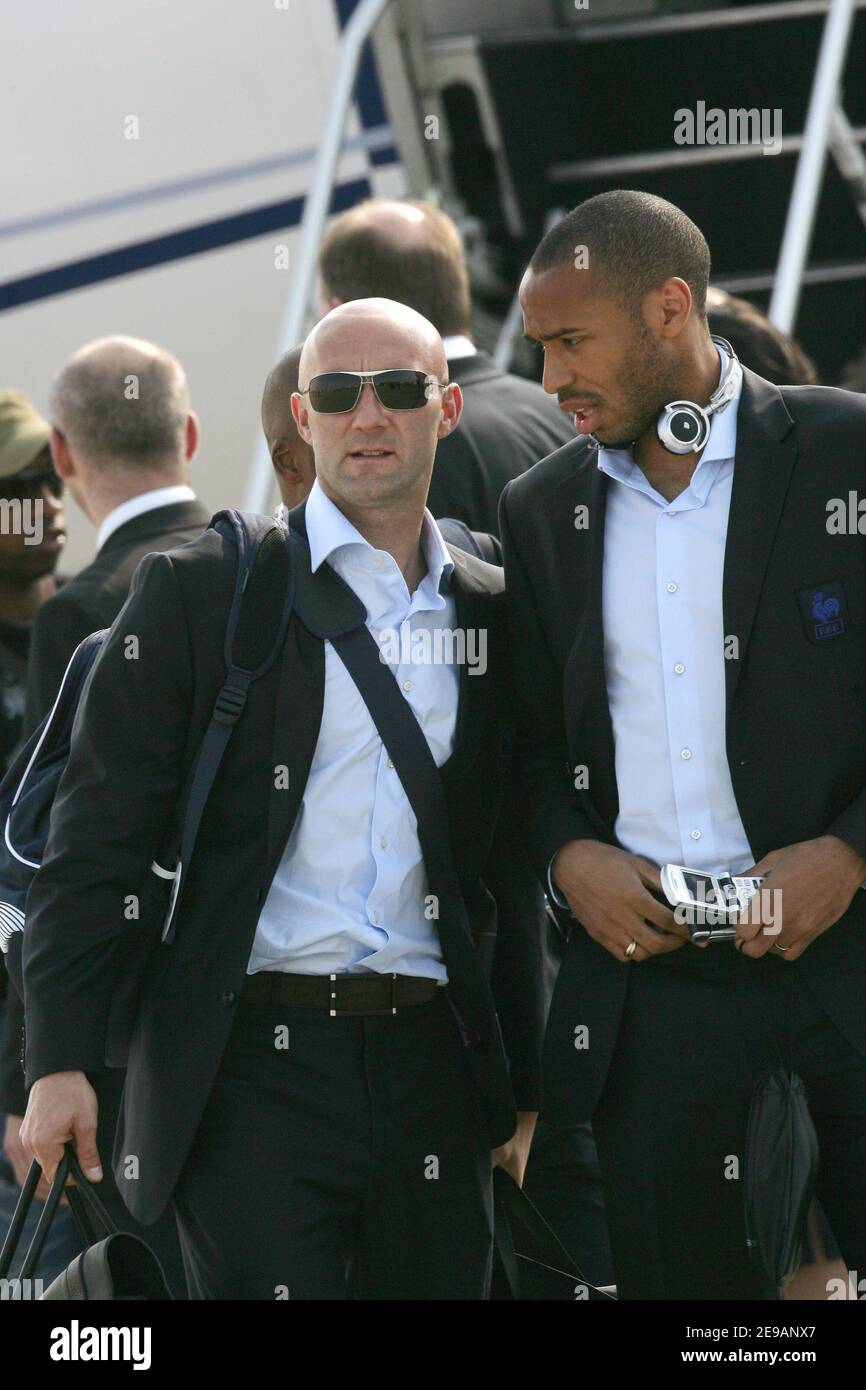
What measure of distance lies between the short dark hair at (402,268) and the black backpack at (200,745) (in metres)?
1.14

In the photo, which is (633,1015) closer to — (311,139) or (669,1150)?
(669,1150)

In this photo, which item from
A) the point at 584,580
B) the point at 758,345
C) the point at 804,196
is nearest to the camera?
the point at 584,580

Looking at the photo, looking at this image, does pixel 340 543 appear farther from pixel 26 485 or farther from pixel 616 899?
pixel 26 485

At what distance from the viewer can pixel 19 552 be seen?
4270 mm

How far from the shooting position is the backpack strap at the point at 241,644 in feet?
8.43

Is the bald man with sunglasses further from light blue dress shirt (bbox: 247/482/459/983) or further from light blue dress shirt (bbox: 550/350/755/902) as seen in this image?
light blue dress shirt (bbox: 550/350/755/902)

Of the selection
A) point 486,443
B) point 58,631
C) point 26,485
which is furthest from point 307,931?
point 26,485

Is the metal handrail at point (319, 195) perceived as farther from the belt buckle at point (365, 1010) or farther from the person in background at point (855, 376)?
the belt buckle at point (365, 1010)

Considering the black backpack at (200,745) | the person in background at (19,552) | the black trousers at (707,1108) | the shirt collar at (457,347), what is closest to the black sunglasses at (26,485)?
the person in background at (19,552)

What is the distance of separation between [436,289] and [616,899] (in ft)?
5.26

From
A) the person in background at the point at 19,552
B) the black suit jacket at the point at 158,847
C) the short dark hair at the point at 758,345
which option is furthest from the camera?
the person in background at the point at 19,552

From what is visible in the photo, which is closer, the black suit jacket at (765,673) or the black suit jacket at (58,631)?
the black suit jacket at (765,673)

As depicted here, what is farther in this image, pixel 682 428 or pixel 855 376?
pixel 855 376

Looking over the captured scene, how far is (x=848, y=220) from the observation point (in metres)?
6.45
